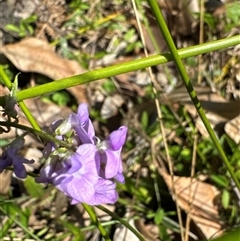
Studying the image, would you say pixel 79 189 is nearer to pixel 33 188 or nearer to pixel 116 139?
pixel 116 139

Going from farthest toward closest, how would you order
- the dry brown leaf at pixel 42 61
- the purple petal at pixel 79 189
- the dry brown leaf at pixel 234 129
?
the dry brown leaf at pixel 42 61
the dry brown leaf at pixel 234 129
the purple petal at pixel 79 189

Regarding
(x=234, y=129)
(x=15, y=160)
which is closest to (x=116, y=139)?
(x=15, y=160)


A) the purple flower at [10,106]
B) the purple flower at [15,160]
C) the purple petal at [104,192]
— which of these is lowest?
the purple petal at [104,192]

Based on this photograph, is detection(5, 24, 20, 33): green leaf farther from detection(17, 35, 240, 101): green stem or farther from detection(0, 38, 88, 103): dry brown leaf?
detection(17, 35, 240, 101): green stem

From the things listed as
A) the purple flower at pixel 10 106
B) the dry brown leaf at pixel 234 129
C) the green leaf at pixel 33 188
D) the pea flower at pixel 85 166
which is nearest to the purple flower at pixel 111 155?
the pea flower at pixel 85 166

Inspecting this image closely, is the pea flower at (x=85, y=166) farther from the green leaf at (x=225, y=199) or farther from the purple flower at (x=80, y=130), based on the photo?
the green leaf at (x=225, y=199)

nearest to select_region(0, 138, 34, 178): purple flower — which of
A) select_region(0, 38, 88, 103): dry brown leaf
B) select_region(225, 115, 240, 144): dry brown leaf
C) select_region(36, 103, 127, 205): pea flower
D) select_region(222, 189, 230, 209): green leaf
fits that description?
select_region(36, 103, 127, 205): pea flower
